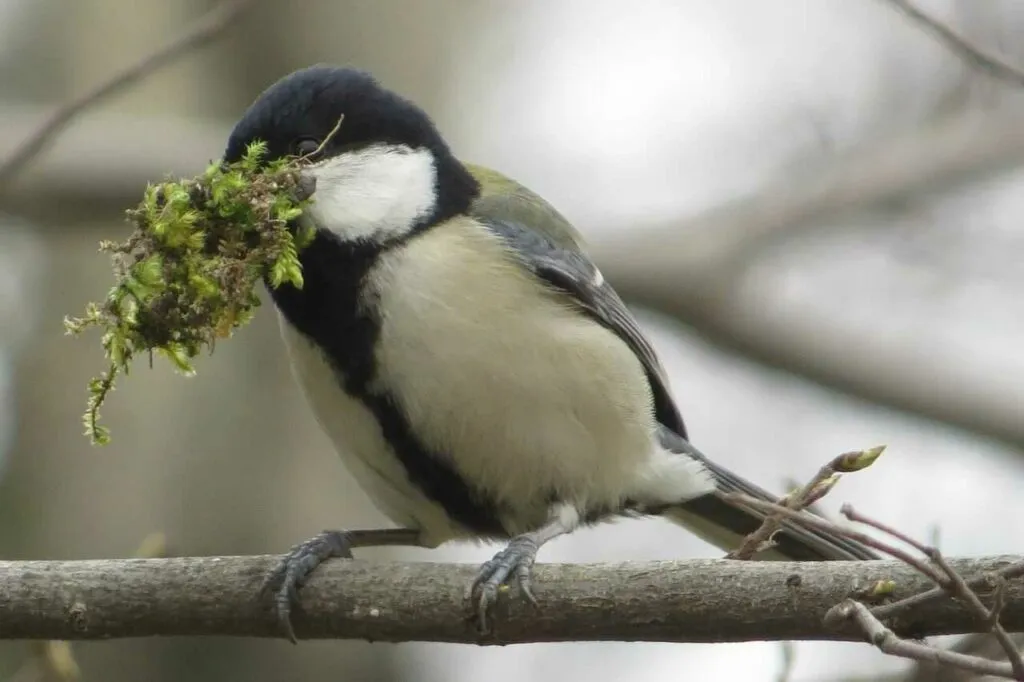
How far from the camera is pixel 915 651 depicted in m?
1.33

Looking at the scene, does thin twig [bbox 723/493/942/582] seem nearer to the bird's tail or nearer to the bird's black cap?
the bird's tail

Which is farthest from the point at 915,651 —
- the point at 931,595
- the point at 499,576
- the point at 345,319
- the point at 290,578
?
the point at 345,319

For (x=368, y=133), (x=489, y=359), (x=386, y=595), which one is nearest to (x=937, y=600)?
(x=386, y=595)

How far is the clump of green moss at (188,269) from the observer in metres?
2.02

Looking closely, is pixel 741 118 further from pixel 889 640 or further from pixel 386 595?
pixel 889 640

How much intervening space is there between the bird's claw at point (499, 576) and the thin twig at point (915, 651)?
555 mm

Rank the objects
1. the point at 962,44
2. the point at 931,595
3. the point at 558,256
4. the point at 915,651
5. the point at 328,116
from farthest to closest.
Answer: the point at 558,256 < the point at 328,116 < the point at 962,44 < the point at 931,595 < the point at 915,651

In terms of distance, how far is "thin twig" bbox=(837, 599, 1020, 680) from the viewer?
1.25 metres

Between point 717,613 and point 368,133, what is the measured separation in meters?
1.19

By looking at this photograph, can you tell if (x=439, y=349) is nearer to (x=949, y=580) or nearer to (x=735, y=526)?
(x=735, y=526)

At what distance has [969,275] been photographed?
4.53 m

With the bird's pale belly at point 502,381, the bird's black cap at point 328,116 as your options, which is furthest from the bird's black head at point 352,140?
the bird's pale belly at point 502,381

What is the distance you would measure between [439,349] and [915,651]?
1154 millimetres

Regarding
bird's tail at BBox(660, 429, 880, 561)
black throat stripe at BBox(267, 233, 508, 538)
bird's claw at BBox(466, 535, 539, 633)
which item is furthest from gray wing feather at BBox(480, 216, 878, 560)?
bird's claw at BBox(466, 535, 539, 633)
